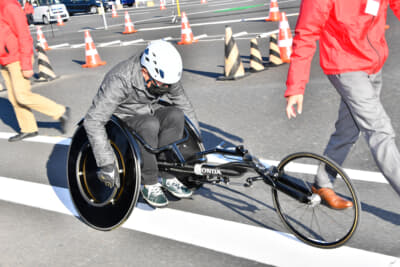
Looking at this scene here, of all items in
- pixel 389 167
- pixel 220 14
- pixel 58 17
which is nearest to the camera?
pixel 389 167

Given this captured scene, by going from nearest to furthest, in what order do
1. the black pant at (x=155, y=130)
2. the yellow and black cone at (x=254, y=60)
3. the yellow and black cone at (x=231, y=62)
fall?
the black pant at (x=155, y=130) < the yellow and black cone at (x=231, y=62) < the yellow and black cone at (x=254, y=60)

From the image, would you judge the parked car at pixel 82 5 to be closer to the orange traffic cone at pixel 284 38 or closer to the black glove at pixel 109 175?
the orange traffic cone at pixel 284 38

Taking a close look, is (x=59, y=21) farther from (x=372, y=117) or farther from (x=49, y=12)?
(x=372, y=117)

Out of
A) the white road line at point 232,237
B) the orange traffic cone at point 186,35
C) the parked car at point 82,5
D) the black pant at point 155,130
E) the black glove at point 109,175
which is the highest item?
the black pant at point 155,130

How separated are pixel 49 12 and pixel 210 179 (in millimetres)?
29038

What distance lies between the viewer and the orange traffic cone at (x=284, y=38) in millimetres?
9555

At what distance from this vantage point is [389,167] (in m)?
3.31

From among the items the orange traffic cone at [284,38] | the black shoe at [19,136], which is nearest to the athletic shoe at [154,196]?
the black shoe at [19,136]

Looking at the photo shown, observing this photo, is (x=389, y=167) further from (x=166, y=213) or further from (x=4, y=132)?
(x=4, y=132)

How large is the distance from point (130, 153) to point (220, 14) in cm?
1856

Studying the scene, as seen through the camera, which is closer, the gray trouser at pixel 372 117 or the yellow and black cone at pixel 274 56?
the gray trouser at pixel 372 117

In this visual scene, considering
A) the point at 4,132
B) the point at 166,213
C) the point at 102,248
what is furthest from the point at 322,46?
the point at 4,132

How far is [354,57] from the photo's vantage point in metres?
3.38

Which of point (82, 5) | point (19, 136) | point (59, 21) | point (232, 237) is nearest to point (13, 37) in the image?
point (19, 136)
